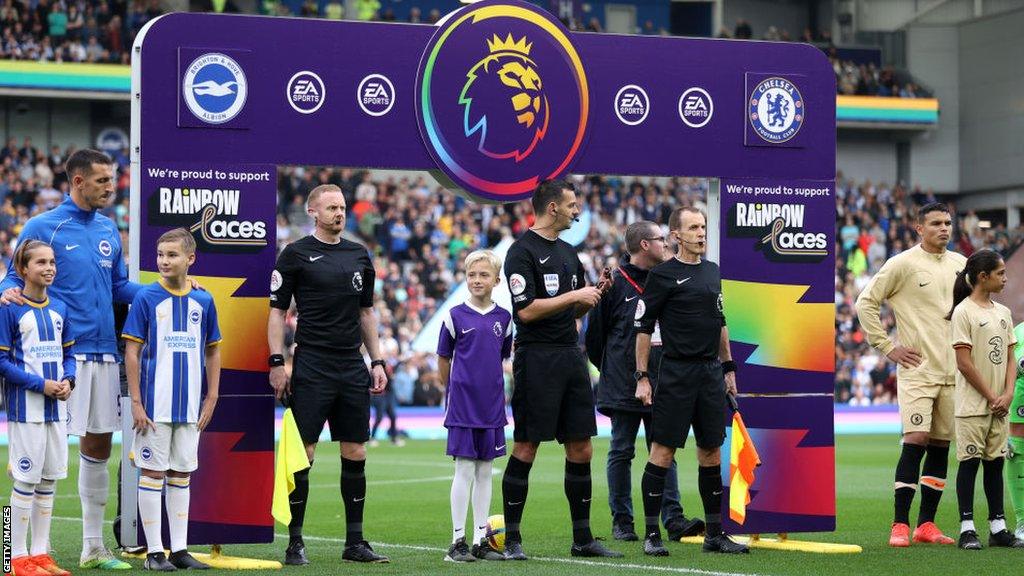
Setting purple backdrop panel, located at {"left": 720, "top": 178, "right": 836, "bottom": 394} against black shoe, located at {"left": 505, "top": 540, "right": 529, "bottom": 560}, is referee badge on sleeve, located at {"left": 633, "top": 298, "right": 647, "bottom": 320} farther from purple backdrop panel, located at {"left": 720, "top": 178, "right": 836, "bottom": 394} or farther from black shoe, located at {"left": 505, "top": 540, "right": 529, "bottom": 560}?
black shoe, located at {"left": 505, "top": 540, "right": 529, "bottom": 560}

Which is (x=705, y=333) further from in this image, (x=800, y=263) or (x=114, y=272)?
(x=114, y=272)

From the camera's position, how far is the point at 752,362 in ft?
34.7

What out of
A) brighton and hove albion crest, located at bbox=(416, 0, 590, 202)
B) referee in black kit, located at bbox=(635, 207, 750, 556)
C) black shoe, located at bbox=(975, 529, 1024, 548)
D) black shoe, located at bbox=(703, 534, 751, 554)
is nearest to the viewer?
referee in black kit, located at bbox=(635, 207, 750, 556)

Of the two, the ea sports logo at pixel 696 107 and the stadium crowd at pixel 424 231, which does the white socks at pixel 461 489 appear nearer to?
the ea sports logo at pixel 696 107

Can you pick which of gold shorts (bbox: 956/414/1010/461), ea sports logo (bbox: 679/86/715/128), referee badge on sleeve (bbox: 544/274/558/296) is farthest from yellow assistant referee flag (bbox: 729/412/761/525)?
ea sports logo (bbox: 679/86/715/128)

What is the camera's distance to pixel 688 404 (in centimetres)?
957

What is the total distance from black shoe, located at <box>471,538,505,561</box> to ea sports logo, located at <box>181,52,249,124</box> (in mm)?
3171

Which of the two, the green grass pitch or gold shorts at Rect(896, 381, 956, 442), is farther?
gold shorts at Rect(896, 381, 956, 442)

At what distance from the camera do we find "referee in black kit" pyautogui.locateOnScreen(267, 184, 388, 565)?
923 cm

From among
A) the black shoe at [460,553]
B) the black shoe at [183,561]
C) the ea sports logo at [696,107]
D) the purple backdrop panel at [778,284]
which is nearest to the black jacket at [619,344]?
the purple backdrop panel at [778,284]

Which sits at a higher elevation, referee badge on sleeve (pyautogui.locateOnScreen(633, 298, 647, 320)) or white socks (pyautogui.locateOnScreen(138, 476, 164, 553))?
referee badge on sleeve (pyautogui.locateOnScreen(633, 298, 647, 320))

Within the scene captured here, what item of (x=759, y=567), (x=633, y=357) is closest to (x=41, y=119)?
(x=633, y=357)

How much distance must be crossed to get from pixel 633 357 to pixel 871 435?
693 inches

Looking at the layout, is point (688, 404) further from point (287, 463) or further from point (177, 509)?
point (177, 509)
